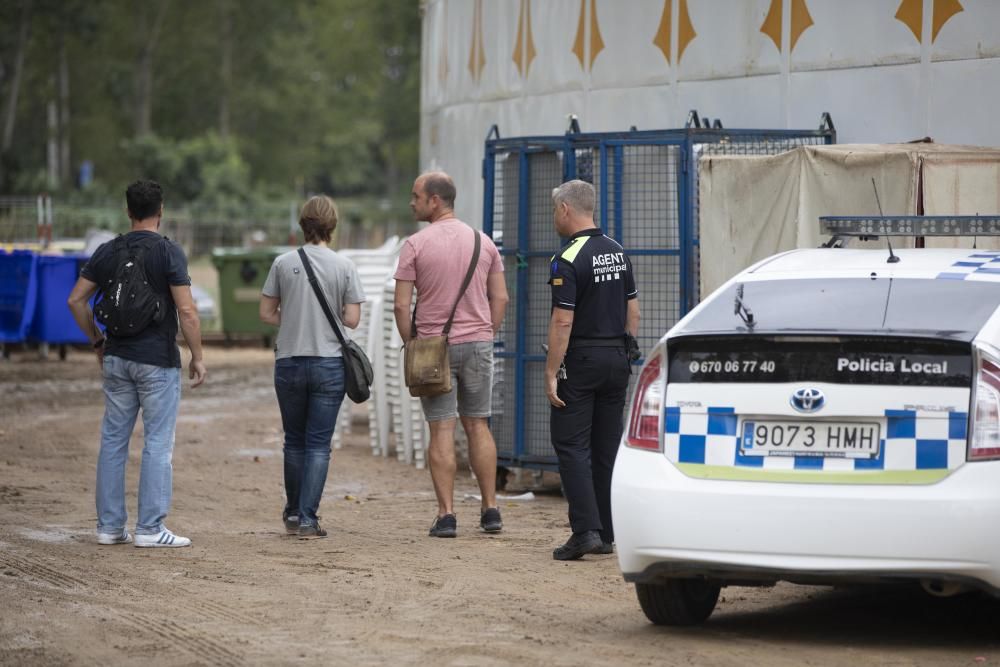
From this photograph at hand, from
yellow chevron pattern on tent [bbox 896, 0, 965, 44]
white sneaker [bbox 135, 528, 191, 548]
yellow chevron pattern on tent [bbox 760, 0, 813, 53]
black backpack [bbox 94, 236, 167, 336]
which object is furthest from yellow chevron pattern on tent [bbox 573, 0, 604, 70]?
white sneaker [bbox 135, 528, 191, 548]

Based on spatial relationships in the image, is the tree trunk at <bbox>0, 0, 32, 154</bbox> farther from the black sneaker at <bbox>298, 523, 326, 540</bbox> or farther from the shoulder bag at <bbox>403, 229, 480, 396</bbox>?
the shoulder bag at <bbox>403, 229, 480, 396</bbox>

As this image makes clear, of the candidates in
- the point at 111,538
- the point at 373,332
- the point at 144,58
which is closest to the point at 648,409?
the point at 111,538

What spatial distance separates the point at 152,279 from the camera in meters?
9.30

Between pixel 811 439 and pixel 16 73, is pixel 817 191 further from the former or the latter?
pixel 16 73

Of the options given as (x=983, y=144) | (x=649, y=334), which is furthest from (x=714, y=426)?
(x=983, y=144)

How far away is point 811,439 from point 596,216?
204 inches

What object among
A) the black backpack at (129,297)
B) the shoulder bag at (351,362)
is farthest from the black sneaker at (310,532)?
the black backpack at (129,297)

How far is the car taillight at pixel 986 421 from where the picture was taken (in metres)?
6.17

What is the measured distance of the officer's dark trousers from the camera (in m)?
8.89

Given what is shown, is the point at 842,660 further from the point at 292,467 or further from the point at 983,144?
the point at 983,144

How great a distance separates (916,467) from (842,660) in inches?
31.0

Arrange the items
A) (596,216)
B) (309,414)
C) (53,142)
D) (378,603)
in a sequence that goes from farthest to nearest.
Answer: (53,142)
(596,216)
(309,414)
(378,603)

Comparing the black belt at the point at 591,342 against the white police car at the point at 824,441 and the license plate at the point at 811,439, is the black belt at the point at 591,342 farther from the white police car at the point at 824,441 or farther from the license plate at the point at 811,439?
the license plate at the point at 811,439

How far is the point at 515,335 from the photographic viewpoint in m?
11.9
